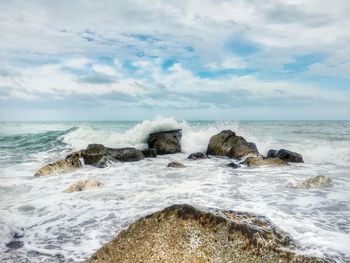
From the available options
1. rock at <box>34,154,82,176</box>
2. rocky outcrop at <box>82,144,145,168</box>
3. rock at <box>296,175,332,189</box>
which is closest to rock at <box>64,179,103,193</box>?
rock at <box>34,154,82,176</box>

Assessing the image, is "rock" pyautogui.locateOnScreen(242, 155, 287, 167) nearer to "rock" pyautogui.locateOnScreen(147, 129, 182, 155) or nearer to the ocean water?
the ocean water

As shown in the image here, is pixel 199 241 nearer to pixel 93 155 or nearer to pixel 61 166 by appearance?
pixel 61 166

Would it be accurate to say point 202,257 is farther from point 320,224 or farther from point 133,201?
point 133,201

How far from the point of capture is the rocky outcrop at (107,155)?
47.0 ft

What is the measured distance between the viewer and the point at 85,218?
6.83m

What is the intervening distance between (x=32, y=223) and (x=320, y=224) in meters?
5.15

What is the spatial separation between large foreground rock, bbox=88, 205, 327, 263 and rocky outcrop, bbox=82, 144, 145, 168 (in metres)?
9.99

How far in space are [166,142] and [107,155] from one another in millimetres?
4489

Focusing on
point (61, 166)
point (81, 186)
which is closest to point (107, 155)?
point (61, 166)

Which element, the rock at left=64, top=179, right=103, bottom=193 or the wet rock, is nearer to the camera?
the wet rock

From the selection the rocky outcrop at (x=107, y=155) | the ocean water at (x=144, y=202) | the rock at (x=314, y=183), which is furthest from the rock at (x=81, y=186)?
the rock at (x=314, y=183)

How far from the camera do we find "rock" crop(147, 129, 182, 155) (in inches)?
709

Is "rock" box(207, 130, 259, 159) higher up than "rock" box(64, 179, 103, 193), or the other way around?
"rock" box(207, 130, 259, 159)

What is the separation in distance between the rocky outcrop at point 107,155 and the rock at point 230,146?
3548 millimetres
